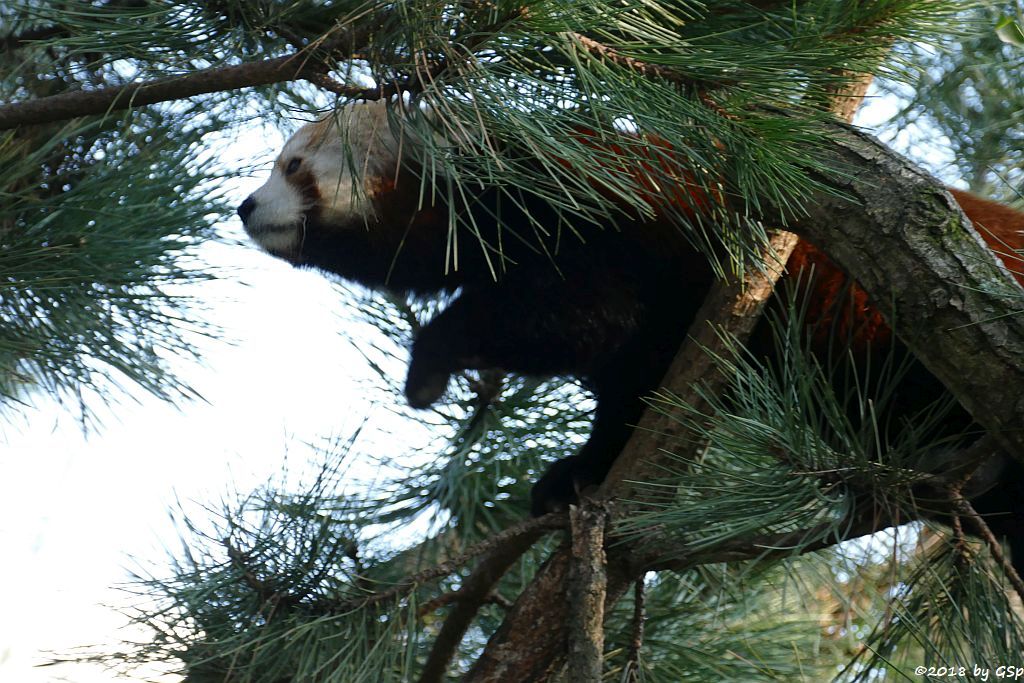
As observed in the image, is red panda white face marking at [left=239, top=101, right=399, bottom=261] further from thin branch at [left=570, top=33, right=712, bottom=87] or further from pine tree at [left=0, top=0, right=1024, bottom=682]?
thin branch at [left=570, top=33, right=712, bottom=87]

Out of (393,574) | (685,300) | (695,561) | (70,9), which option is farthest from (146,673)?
(685,300)

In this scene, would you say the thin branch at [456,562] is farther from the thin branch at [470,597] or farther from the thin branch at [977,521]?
A: the thin branch at [977,521]

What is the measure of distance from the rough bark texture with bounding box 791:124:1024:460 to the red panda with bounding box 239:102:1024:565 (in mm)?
384

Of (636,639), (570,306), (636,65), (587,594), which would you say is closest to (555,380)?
(570,306)

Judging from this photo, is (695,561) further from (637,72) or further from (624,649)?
(637,72)

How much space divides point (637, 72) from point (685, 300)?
66cm

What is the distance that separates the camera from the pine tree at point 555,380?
3.48 feet

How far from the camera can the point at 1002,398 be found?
3.17 feet

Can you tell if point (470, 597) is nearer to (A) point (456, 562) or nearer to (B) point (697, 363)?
(A) point (456, 562)

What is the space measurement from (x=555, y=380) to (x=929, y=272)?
968 mm

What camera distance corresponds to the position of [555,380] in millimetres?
1925

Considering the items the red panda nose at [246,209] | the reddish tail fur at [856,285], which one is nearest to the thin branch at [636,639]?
the reddish tail fur at [856,285]

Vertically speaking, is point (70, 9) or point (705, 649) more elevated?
point (70, 9)

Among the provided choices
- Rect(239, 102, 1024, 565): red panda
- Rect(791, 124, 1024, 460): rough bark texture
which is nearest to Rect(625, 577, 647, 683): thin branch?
Rect(239, 102, 1024, 565): red panda
